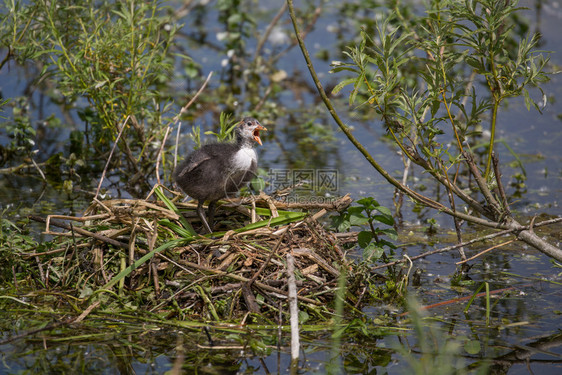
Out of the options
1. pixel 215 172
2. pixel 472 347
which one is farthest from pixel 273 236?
pixel 472 347

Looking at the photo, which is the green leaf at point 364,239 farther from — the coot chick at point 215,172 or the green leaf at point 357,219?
the coot chick at point 215,172

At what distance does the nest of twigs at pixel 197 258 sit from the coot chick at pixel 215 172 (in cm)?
19

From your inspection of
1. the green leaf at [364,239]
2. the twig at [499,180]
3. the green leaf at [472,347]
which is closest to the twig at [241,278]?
the green leaf at [364,239]

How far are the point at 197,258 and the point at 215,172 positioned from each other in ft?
2.26

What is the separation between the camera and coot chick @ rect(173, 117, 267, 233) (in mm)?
5145

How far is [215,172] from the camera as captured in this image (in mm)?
5148

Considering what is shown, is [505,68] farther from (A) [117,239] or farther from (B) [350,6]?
(B) [350,6]

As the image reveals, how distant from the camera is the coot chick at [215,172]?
16.9ft

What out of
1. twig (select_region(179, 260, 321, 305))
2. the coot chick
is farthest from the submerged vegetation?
the coot chick

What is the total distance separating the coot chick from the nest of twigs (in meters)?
0.19

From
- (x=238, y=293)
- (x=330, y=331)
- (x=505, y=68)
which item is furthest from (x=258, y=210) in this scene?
(x=505, y=68)

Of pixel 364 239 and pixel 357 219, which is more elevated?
pixel 357 219

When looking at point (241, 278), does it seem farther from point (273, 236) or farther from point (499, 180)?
point (499, 180)

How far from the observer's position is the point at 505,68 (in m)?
4.41
